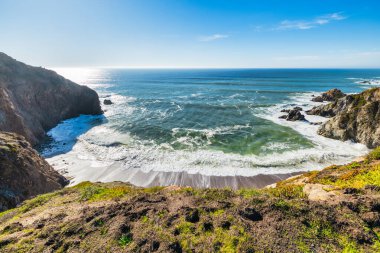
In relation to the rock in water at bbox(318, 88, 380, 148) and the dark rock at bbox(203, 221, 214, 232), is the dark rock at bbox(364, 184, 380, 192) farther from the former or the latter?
the rock in water at bbox(318, 88, 380, 148)

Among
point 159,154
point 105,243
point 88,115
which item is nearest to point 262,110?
point 159,154

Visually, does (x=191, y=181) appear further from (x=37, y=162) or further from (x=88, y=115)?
(x=88, y=115)

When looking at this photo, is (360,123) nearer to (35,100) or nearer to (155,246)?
(155,246)

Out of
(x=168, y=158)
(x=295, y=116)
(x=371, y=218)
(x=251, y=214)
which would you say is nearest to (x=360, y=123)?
(x=295, y=116)

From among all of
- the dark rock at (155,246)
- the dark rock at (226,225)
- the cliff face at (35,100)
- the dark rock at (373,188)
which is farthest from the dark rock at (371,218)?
the cliff face at (35,100)

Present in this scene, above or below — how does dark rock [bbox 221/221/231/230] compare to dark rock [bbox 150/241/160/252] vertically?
above

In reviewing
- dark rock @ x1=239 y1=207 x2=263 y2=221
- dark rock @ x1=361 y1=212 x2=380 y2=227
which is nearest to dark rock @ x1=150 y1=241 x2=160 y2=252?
dark rock @ x1=239 y1=207 x2=263 y2=221
